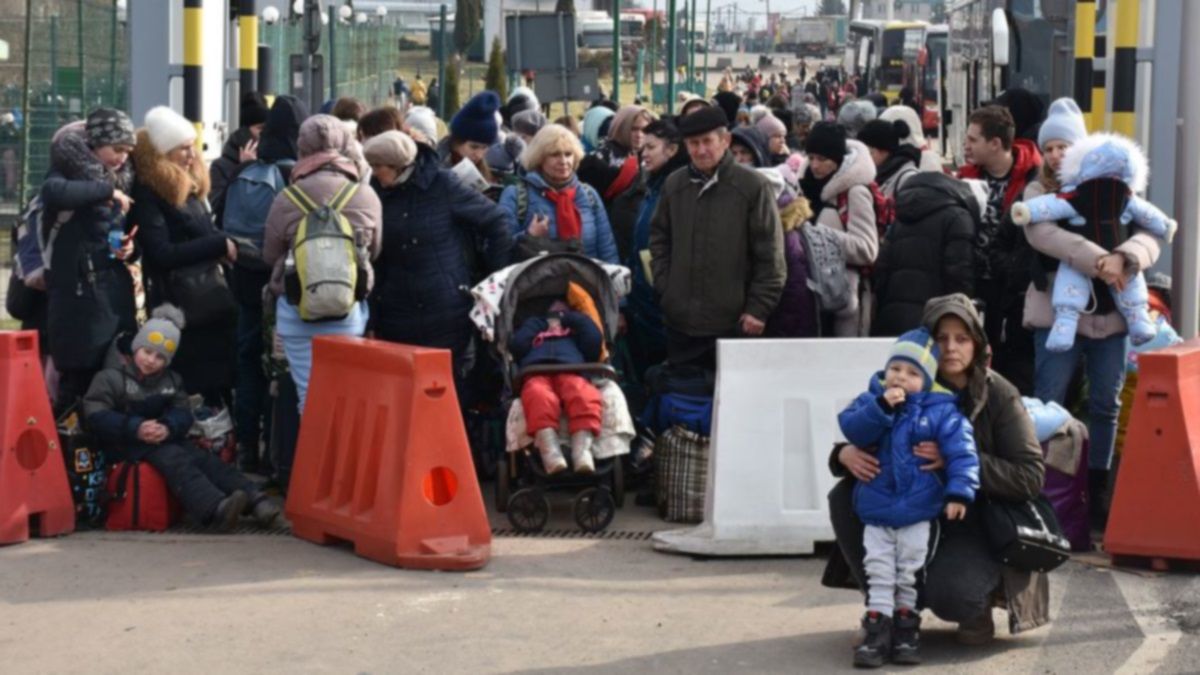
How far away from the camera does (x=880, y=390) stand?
7.54 meters

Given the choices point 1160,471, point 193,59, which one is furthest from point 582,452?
point 193,59

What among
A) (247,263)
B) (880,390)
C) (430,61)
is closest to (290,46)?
(247,263)

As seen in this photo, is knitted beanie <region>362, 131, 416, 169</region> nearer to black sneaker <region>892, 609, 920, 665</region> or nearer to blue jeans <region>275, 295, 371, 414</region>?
blue jeans <region>275, 295, 371, 414</region>

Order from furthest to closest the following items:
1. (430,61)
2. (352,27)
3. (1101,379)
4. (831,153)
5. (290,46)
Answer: (430,61) → (352,27) → (290,46) → (831,153) → (1101,379)

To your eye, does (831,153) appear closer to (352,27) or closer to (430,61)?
(352,27)

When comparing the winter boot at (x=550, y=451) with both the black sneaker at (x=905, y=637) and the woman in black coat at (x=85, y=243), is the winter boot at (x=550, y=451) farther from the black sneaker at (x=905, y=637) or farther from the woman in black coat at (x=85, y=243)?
the black sneaker at (x=905, y=637)

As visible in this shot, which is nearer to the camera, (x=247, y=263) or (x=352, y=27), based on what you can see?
(x=247, y=263)

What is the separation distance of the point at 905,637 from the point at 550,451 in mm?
2879

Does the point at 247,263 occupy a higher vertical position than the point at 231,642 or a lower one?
higher

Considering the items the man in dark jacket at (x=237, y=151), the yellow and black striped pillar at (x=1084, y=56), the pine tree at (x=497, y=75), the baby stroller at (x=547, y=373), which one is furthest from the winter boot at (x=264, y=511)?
the pine tree at (x=497, y=75)

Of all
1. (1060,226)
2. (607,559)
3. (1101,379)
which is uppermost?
(1060,226)

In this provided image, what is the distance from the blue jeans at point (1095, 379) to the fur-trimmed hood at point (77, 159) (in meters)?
4.56

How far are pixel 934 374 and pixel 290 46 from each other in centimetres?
2474

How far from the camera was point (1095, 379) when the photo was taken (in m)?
10.1
